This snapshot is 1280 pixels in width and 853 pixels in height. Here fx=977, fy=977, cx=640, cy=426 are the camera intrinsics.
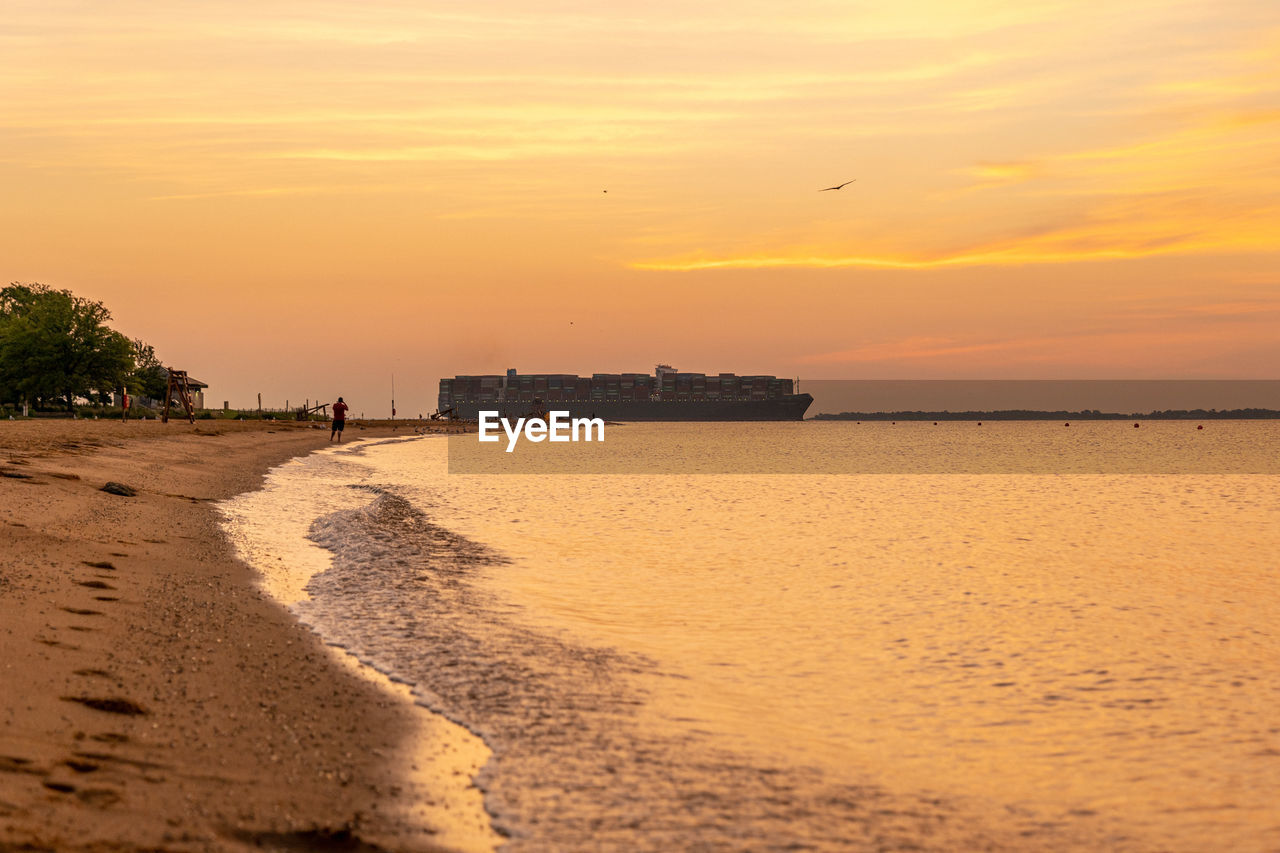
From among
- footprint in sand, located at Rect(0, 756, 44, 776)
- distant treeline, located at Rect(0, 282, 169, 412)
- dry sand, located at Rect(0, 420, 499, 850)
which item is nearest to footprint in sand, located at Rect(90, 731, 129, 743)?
dry sand, located at Rect(0, 420, 499, 850)

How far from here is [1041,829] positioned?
6480 mm

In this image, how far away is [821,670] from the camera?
35.2ft

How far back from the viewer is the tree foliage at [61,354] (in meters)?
82.6

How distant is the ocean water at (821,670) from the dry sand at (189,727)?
0.61 metres

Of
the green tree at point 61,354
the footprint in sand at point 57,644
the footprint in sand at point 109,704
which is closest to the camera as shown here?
the footprint in sand at point 109,704

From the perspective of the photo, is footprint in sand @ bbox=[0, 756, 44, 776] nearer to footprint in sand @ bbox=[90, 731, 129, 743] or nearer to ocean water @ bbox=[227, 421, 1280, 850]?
footprint in sand @ bbox=[90, 731, 129, 743]

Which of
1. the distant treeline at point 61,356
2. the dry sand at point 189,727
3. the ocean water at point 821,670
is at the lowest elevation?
the ocean water at point 821,670

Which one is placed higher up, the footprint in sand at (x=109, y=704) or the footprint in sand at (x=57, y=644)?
the footprint in sand at (x=57, y=644)

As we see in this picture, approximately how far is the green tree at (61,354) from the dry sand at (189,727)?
267 ft

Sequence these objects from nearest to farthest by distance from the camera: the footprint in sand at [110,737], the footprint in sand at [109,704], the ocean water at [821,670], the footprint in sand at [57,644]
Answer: the footprint in sand at [110,737]
the ocean water at [821,670]
the footprint in sand at [109,704]
the footprint in sand at [57,644]

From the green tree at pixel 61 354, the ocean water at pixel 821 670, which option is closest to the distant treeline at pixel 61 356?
the green tree at pixel 61 354

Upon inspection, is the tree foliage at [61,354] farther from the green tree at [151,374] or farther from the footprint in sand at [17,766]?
the footprint in sand at [17,766]

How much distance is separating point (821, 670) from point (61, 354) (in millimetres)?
89561

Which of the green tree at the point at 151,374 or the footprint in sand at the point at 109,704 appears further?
the green tree at the point at 151,374
